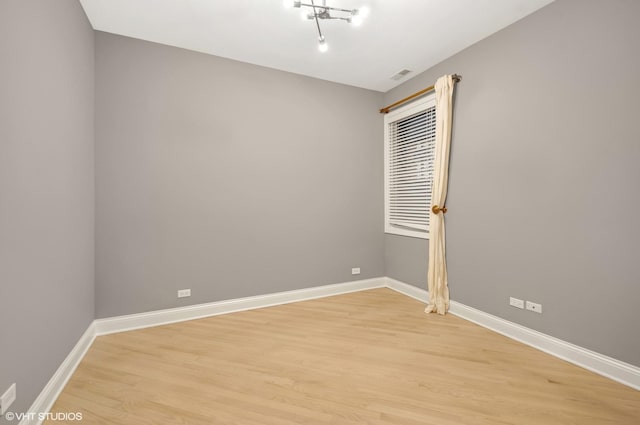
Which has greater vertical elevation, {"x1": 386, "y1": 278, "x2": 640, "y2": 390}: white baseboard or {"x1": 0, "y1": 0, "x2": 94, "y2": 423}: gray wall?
{"x1": 0, "y1": 0, "x2": 94, "y2": 423}: gray wall

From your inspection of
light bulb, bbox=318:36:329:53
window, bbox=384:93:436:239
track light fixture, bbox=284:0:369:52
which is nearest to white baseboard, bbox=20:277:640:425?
window, bbox=384:93:436:239

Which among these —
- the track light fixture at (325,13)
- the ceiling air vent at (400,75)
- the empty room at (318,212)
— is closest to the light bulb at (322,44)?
the track light fixture at (325,13)

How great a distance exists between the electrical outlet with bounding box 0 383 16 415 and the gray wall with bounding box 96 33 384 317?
4.97ft

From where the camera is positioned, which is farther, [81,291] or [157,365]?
[81,291]

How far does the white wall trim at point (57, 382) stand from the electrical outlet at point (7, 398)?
0.64 ft

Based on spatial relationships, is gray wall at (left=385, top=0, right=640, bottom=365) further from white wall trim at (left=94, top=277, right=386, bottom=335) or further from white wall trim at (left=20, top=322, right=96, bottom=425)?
white wall trim at (left=20, top=322, right=96, bottom=425)

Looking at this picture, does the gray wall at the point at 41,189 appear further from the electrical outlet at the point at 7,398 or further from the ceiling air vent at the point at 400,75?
the ceiling air vent at the point at 400,75

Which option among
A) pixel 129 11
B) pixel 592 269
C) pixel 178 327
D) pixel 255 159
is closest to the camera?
pixel 592 269

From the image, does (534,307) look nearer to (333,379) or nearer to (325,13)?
(333,379)

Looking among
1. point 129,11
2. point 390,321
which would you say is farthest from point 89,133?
point 390,321

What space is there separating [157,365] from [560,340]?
333 cm

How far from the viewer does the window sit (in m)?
3.57

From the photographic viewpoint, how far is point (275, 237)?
11.5 feet

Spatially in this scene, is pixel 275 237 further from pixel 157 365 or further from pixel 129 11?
pixel 129 11
